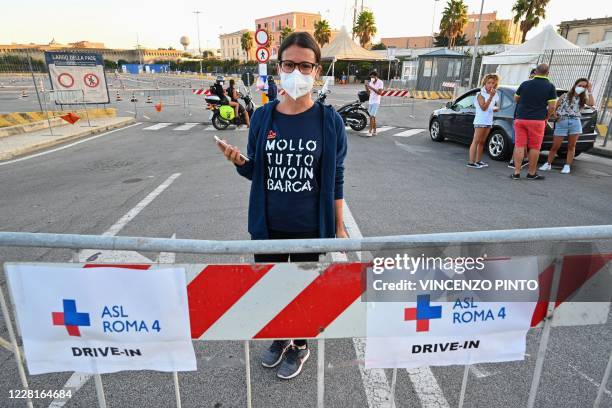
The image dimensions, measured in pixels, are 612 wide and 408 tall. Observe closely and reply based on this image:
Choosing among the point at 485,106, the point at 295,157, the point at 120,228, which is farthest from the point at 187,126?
the point at 295,157

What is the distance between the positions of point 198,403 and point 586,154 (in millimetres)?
11000

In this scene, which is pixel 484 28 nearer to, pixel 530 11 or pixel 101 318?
pixel 530 11

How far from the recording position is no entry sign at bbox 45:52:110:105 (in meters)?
13.7

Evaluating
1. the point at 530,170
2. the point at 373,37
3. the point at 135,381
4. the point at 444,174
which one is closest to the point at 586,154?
the point at 530,170

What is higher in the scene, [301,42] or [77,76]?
[301,42]

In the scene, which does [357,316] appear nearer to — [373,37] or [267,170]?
[267,170]

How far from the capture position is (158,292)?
1.51m

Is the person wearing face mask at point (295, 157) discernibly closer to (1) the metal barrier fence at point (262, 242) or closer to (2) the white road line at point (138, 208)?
(1) the metal barrier fence at point (262, 242)

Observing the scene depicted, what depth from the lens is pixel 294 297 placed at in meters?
1.55

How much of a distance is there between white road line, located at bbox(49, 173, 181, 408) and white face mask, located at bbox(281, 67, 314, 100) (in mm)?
1350

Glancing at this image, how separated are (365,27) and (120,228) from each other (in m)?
61.9

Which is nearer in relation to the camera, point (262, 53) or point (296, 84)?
point (296, 84)

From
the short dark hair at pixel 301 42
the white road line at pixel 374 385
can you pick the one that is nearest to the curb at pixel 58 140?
the short dark hair at pixel 301 42

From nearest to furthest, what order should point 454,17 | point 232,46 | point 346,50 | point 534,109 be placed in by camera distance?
point 534,109
point 346,50
point 454,17
point 232,46
